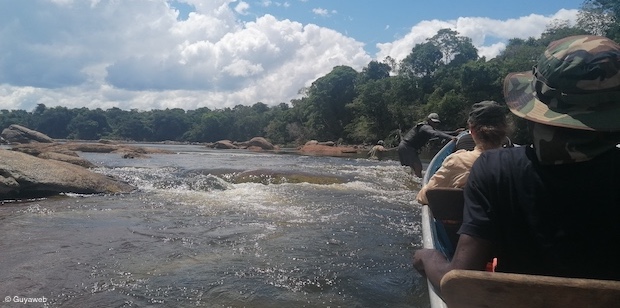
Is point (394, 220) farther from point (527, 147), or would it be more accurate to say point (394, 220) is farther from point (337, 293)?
point (527, 147)

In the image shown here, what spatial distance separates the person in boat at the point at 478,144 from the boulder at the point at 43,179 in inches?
348

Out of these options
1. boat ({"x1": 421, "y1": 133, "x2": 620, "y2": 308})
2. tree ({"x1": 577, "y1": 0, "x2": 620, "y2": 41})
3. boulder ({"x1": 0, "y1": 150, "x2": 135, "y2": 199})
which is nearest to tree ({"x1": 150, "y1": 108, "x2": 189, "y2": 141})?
tree ({"x1": 577, "y1": 0, "x2": 620, "y2": 41})

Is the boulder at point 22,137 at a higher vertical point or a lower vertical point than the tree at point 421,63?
lower

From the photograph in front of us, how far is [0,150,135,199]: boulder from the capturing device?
30.0 feet

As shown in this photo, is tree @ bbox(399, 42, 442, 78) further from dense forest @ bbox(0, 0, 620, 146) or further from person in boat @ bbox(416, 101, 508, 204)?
person in boat @ bbox(416, 101, 508, 204)

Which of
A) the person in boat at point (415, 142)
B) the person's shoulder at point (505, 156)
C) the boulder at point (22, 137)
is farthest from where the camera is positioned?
the boulder at point (22, 137)

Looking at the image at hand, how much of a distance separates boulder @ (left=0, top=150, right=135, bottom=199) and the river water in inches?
14.6

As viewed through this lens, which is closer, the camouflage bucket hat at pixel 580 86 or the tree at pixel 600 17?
the camouflage bucket hat at pixel 580 86

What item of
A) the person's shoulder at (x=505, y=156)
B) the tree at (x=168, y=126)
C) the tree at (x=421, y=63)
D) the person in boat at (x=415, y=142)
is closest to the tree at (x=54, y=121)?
the tree at (x=168, y=126)

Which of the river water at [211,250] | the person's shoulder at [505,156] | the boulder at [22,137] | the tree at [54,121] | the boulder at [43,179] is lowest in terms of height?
the river water at [211,250]

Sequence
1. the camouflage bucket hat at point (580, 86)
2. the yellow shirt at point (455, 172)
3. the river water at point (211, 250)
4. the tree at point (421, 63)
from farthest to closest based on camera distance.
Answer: the tree at point (421, 63), the river water at point (211, 250), the yellow shirt at point (455, 172), the camouflage bucket hat at point (580, 86)

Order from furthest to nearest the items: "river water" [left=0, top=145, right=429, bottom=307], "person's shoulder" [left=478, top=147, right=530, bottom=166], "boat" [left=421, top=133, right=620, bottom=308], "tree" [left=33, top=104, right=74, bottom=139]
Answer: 1. "tree" [left=33, top=104, right=74, bottom=139]
2. "river water" [left=0, top=145, right=429, bottom=307]
3. "person's shoulder" [left=478, top=147, right=530, bottom=166]
4. "boat" [left=421, top=133, right=620, bottom=308]

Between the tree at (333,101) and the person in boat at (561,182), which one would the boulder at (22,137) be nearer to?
the tree at (333,101)

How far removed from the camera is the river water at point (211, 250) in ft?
14.0
